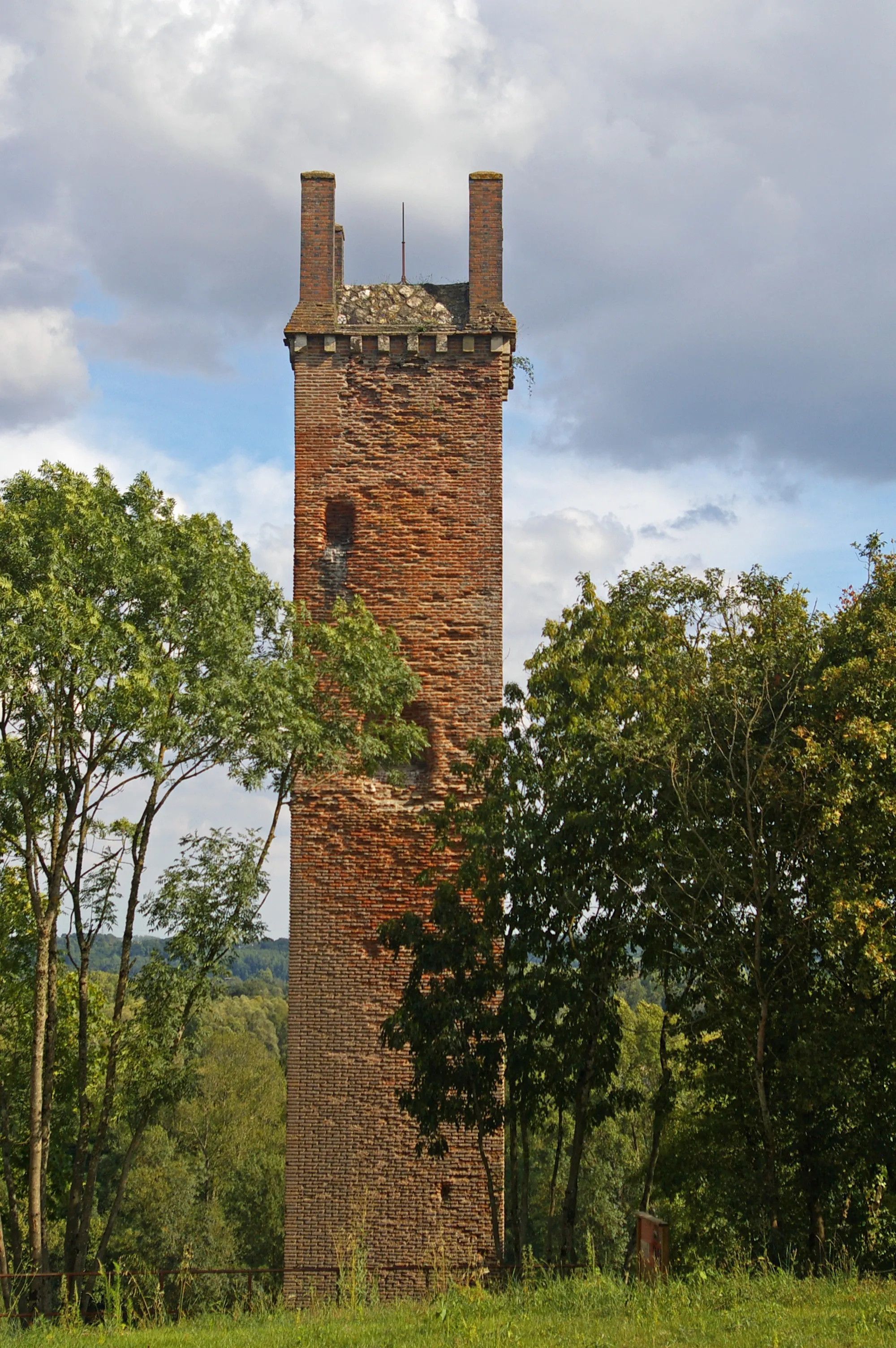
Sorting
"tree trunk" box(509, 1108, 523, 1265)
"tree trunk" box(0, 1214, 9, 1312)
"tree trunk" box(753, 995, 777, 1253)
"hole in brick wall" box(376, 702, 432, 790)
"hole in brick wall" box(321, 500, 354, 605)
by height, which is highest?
"hole in brick wall" box(321, 500, 354, 605)

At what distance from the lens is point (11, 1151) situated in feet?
62.0

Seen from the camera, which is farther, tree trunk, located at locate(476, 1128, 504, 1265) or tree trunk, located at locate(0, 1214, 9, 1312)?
tree trunk, located at locate(0, 1214, 9, 1312)

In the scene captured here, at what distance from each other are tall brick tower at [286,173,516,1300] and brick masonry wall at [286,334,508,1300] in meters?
0.02

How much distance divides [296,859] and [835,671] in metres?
6.88

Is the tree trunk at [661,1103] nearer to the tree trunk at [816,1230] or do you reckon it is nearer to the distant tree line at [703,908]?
the distant tree line at [703,908]

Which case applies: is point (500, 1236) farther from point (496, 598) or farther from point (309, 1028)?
point (496, 598)

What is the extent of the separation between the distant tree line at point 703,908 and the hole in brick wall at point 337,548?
10.9 ft

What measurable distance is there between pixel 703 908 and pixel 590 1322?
4276mm

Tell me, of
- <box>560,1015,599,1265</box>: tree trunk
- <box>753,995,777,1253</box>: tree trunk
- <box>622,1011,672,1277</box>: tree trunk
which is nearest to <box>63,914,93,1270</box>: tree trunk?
<box>560,1015,599,1265</box>: tree trunk

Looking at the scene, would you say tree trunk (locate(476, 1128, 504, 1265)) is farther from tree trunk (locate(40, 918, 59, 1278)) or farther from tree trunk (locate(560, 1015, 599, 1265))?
tree trunk (locate(40, 918, 59, 1278))

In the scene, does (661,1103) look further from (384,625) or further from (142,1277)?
(384,625)

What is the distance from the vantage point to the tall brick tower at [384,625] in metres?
14.0

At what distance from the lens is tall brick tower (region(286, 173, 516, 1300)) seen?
46.0 feet

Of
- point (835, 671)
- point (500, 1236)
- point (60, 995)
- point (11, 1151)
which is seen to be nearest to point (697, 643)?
point (835, 671)
